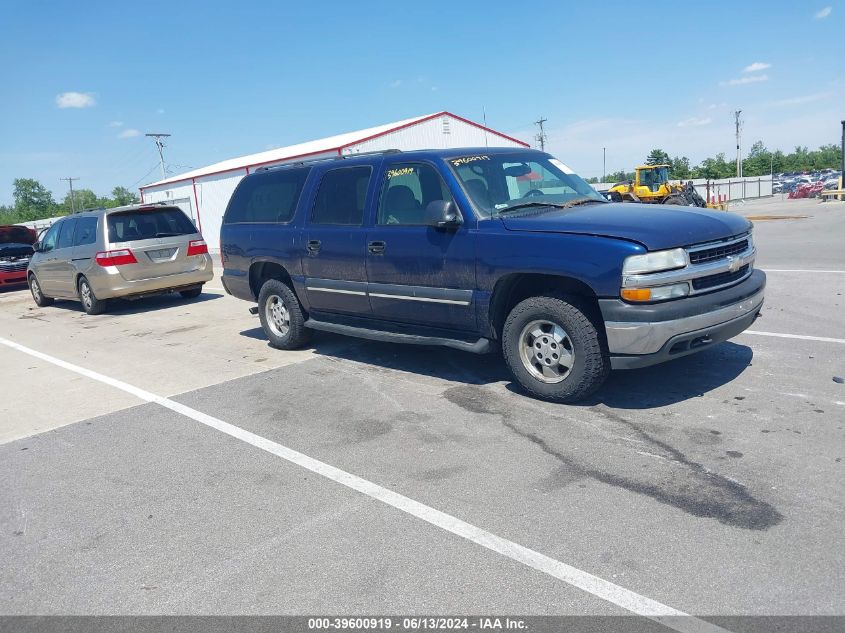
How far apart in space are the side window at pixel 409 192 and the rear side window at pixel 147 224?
699 cm

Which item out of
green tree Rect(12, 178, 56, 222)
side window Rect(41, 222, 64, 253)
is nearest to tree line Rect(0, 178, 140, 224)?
green tree Rect(12, 178, 56, 222)

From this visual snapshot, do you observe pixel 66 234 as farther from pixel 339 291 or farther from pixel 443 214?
pixel 443 214

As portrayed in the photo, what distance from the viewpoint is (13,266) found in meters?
17.7

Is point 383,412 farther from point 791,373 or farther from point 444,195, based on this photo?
point 791,373

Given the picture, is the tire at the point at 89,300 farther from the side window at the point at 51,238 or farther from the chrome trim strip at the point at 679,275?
the chrome trim strip at the point at 679,275

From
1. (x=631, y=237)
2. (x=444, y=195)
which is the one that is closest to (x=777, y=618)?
(x=631, y=237)

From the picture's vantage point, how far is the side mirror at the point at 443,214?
5.60m

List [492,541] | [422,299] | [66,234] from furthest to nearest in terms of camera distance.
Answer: [66,234]
[422,299]
[492,541]

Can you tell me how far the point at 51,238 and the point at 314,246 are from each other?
9.07 metres

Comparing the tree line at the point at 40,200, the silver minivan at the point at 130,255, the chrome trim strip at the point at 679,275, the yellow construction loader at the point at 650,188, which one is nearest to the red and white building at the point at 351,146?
the yellow construction loader at the point at 650,188

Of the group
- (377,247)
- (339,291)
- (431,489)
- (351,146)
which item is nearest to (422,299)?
(377,247)

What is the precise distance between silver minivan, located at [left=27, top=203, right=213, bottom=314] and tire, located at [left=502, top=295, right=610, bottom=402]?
27.3 feet

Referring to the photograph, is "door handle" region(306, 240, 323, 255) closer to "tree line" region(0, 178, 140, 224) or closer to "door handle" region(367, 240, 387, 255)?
"door handle" region(367, 240, 387, 255)

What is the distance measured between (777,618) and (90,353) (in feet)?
27.3
